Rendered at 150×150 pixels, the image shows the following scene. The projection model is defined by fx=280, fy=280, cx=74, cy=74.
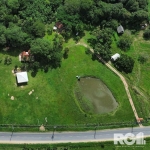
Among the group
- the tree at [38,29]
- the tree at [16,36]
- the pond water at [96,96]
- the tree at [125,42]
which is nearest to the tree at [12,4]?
the tree at [16,36]

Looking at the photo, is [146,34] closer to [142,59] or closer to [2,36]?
[142,59]

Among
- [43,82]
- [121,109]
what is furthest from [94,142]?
[43,82]

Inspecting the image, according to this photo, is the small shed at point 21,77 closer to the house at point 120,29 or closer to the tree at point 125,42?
the tree at point 125,42

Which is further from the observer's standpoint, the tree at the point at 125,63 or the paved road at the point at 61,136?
the tree at the point at 125,63

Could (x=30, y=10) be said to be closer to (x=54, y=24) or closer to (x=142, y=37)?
(x=54, y=24)

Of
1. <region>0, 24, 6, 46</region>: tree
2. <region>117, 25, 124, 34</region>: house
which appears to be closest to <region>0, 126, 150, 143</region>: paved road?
<region>0, 24, 6, 46</region>: tree

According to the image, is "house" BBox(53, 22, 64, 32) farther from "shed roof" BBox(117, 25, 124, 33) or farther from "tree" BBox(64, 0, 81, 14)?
"shed roof" BBox(117, 25, 124, 33)

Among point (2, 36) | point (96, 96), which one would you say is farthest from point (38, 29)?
point (96, 96)
